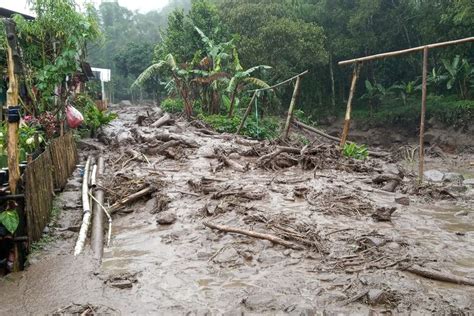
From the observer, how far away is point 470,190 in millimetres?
8203

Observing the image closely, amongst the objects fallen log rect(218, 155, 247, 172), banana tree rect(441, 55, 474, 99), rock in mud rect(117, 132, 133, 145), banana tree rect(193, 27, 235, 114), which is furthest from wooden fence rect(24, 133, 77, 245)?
banana tree rect(441, 55, 474, 99)

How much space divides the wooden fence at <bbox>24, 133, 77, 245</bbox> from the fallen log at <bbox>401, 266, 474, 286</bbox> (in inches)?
160

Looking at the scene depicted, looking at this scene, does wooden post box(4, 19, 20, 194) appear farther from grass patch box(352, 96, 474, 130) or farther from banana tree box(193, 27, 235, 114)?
grass patch box(352, 96, 474, 130)

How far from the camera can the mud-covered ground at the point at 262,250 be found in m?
3.69

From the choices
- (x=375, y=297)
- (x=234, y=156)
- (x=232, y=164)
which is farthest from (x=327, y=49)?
(x=375, y=297)

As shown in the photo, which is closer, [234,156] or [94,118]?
[234,156]

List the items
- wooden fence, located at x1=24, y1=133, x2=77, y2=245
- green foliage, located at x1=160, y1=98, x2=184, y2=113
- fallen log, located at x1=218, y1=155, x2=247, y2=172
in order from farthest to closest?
green foliage, located at x1=160, y1=98, x2=184, y2=113, fallen log, located at x1=218, y1=155, x2=247, y2=172, wooden fence, located at x1=24, y1=133, x2=77, y2=245

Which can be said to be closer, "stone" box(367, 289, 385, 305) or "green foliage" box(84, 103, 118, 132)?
"stone" box(367, 289, 385, 305)

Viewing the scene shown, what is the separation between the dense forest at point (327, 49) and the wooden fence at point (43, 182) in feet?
32.7

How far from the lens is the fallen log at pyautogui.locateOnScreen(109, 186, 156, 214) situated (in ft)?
21.6

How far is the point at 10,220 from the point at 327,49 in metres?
23.3

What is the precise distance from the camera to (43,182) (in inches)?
215

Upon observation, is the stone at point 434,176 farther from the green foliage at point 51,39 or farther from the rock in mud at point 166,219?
the green foliage at point 51,39

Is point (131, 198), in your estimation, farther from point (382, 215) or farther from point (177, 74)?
point (177, 74)
